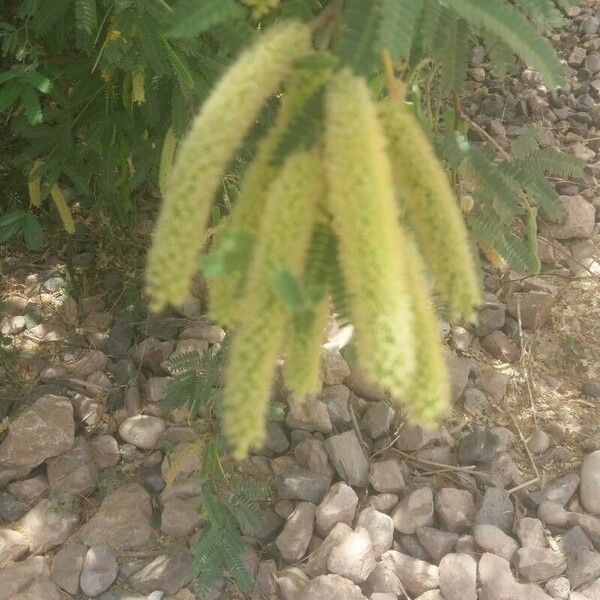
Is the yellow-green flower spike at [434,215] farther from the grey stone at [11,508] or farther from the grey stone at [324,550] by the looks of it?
the grey stone at [11,508]

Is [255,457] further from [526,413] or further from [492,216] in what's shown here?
[492,216]

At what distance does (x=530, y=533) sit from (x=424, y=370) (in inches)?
82.4

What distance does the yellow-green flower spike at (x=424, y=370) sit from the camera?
2.71ft

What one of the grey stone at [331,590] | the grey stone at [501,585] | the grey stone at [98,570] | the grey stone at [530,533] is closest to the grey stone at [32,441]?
the grey stone at [98,570]

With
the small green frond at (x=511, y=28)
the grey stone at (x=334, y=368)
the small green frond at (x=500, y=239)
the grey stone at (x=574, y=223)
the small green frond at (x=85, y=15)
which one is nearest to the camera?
the small green frond at (x=511, y=28)

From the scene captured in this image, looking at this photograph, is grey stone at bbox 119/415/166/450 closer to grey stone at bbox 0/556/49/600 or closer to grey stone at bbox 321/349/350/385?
grey stone at bbox 0/556/49/600

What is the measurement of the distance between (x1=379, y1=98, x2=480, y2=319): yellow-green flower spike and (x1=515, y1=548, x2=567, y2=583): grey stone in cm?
193

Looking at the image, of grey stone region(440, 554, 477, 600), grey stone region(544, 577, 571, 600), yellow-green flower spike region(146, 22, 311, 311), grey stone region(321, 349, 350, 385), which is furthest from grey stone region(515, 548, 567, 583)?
yellow-green flower spike region(146, 22, 311, 311)

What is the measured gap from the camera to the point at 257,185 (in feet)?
3.08

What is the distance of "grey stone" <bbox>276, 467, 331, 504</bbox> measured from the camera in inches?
107

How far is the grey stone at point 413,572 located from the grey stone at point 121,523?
89 cm

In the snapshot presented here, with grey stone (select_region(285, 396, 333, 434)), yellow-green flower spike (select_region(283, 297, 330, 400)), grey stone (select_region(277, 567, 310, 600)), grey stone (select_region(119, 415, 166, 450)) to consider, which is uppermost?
yellow-green flower spike (select_region(283, 297, 330, 400))

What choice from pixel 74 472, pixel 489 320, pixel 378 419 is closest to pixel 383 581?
pixel 378 419

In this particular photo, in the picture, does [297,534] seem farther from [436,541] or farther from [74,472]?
[74,472]
